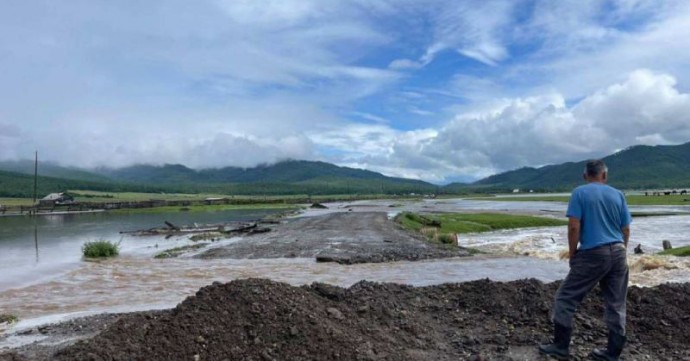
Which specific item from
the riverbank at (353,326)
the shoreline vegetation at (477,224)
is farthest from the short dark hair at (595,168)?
the shoreline vegetation at (477,224)

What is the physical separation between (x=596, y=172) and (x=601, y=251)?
1.21 meters

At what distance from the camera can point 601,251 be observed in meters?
7.55

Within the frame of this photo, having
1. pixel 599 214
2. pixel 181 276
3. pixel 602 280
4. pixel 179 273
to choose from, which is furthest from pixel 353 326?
pixel 179 273

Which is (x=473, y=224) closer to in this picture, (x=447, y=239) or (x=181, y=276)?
(x=447, y=239)

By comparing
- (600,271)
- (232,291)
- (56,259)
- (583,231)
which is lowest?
(56,259)

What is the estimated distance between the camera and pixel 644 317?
979cm

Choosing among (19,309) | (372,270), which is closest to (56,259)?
(19,309)

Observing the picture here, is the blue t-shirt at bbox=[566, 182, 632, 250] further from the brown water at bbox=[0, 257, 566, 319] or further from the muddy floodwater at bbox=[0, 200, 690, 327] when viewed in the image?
the brown water at bbox=[0, 257, 566, 319]

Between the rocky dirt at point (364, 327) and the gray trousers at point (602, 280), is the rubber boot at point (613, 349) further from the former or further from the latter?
the rocky dirt at point (364, 327)

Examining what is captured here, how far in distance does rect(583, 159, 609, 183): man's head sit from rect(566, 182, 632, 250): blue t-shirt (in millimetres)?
276

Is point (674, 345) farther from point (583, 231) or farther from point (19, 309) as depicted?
point (19, 309)

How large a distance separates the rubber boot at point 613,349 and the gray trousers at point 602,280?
0.08 metres

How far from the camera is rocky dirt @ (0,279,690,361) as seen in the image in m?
7.93

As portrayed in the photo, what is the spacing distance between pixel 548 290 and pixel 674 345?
2729mm
